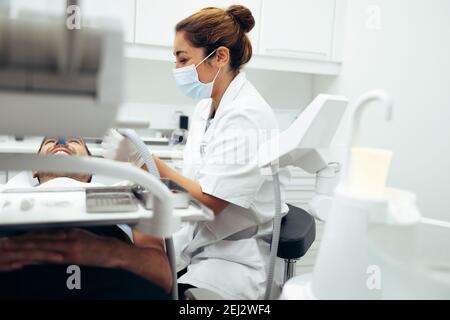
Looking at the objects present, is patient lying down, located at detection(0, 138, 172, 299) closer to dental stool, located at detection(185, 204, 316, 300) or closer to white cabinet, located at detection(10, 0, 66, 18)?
dental stool, located at detection(185, 204, 316, 300)

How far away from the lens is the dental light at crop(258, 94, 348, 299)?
2.58 feet

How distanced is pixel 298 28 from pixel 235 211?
5.70 feet

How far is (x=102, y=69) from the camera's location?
0.48m

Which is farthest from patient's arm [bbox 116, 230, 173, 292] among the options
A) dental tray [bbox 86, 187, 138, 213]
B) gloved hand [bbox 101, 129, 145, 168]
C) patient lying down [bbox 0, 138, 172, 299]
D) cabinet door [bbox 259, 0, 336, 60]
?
cabinet door [bbox 259, 0, 336, 60]

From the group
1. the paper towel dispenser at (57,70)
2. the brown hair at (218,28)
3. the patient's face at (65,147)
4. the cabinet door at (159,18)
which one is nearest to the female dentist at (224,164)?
the brown hair at (218,28)

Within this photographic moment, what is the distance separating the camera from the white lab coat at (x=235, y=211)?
39.8 inches

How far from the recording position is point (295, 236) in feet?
3.51

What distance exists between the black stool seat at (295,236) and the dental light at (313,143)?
0.25m

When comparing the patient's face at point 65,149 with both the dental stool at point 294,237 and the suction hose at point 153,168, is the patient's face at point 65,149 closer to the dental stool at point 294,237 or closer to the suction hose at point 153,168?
the suction hose at point 153,168

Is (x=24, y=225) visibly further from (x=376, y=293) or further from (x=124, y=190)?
(x=376, y=293)

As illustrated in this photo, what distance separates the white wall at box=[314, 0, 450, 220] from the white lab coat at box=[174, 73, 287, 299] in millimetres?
595

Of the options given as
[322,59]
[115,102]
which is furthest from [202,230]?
[322,59]

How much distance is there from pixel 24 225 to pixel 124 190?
0.26 metres
